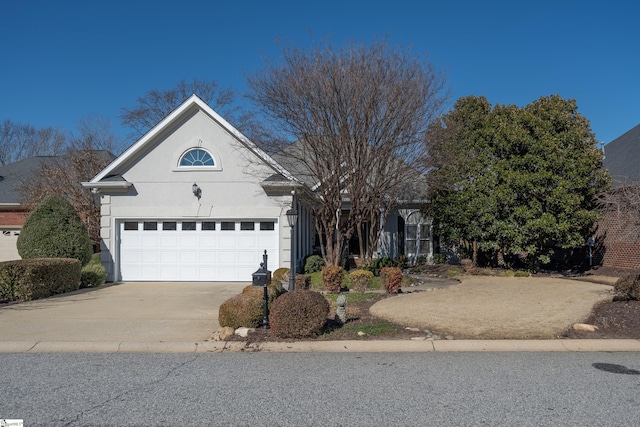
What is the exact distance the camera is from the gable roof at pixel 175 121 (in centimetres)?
1584

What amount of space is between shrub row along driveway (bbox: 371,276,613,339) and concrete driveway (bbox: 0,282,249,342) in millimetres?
3778

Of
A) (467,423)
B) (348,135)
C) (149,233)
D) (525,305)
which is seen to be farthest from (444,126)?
(467,423)

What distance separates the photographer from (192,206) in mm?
16344

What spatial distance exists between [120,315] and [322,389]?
6.33m

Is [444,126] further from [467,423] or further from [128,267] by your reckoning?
[467,423]

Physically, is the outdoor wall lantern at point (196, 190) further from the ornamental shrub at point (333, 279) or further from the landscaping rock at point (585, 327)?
the landscaping rock at point (585, 327)

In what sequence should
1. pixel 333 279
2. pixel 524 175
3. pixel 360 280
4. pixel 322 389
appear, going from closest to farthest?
pixel 322 389 → pixel 333 279 → pixel 360 280 → pixel 524 175

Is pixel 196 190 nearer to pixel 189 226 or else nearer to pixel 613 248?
pixel 189 226

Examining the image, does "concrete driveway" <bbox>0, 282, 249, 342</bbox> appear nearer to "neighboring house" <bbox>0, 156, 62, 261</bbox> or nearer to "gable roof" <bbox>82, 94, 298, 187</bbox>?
"gable roof" <bbox>82, 94, 298, 187</bbox>

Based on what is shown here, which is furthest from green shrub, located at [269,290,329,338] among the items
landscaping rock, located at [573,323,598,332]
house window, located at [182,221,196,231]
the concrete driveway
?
house window, located at [182,221,196,231]

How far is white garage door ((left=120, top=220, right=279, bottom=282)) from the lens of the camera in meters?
16.4

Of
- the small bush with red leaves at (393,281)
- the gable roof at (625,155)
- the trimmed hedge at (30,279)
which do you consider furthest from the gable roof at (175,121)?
the gable roof at (625,155)

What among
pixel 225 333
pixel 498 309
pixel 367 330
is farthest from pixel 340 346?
pixel 498 309

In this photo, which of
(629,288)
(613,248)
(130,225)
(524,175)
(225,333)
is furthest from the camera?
(613,248)
